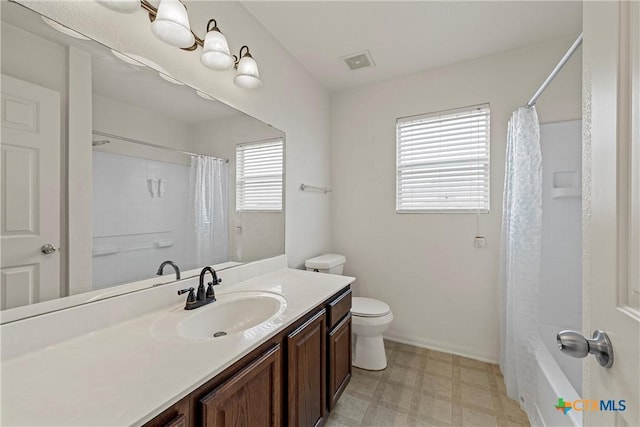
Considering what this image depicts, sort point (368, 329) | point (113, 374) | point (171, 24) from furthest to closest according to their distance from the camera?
1. point (368, 329)
2. point (171, 24)
3. point (113, 374)

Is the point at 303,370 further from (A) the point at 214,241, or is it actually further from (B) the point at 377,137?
(B) the point at 377,137

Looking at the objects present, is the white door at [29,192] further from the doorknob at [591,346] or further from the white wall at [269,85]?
the doorknob at [591,346]

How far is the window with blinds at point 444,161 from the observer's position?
7.25ft

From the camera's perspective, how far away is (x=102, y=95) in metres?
1.00

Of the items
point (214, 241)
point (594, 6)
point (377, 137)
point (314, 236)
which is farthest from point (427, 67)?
point (214, 241)

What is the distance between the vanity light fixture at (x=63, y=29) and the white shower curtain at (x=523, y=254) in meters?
2.36

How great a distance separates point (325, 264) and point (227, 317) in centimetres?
106

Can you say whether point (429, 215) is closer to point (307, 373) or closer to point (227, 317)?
point (307, 373)

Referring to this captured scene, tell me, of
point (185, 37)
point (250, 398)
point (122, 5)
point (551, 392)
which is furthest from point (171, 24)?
point (551, 392)

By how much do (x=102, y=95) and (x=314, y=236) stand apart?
1806 millimetres

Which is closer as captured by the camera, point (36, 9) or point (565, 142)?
point (36, 9)

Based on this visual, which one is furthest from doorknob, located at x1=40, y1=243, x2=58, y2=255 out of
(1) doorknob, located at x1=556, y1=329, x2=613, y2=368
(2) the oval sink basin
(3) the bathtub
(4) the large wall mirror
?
(3) the bathtub

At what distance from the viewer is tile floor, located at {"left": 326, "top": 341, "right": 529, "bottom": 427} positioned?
1575 millimetres

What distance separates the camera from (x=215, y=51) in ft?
4.22
